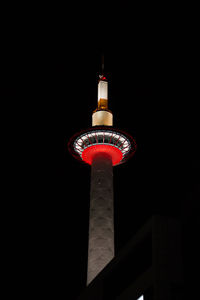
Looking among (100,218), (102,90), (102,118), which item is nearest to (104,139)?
(102,118)

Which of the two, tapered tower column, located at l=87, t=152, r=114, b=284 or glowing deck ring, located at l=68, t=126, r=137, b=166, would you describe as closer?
tapered tower column, located at l=87, t=152, r=114, b=284

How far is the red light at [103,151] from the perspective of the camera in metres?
57.2

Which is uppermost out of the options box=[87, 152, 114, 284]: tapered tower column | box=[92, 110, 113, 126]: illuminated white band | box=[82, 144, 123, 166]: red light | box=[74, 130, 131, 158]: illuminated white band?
box=[92, 110, 113, 126]: illuminated white band

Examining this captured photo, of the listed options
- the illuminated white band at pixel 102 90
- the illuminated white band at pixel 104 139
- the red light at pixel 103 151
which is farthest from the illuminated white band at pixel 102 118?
the illuminated white band at pixel 102 90

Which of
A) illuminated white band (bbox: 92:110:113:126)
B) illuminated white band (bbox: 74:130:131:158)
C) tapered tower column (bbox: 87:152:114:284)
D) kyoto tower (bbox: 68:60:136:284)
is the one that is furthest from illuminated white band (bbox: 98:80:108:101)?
tapered tower column (bbox: 87:152:114:284)

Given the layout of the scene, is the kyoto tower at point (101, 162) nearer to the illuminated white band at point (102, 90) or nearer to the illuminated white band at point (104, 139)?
the illuminated white band at point (104, 139)

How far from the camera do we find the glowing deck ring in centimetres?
5644

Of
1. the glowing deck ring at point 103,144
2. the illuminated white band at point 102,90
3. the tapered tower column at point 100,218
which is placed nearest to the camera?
the tapered tower column at point 100,218

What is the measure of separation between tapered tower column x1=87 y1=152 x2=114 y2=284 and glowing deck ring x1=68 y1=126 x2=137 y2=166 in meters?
0.85

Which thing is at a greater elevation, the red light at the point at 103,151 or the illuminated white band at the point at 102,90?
the illuminated white band at the point at 102,90

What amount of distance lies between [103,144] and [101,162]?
80.8 inches

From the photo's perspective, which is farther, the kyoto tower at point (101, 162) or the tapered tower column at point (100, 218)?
the kyoto tower at point (101, 162)

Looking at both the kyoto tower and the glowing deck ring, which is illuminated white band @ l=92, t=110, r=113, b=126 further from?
the glowing deck ring

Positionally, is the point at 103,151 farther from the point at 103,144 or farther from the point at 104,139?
the point at 104,139
